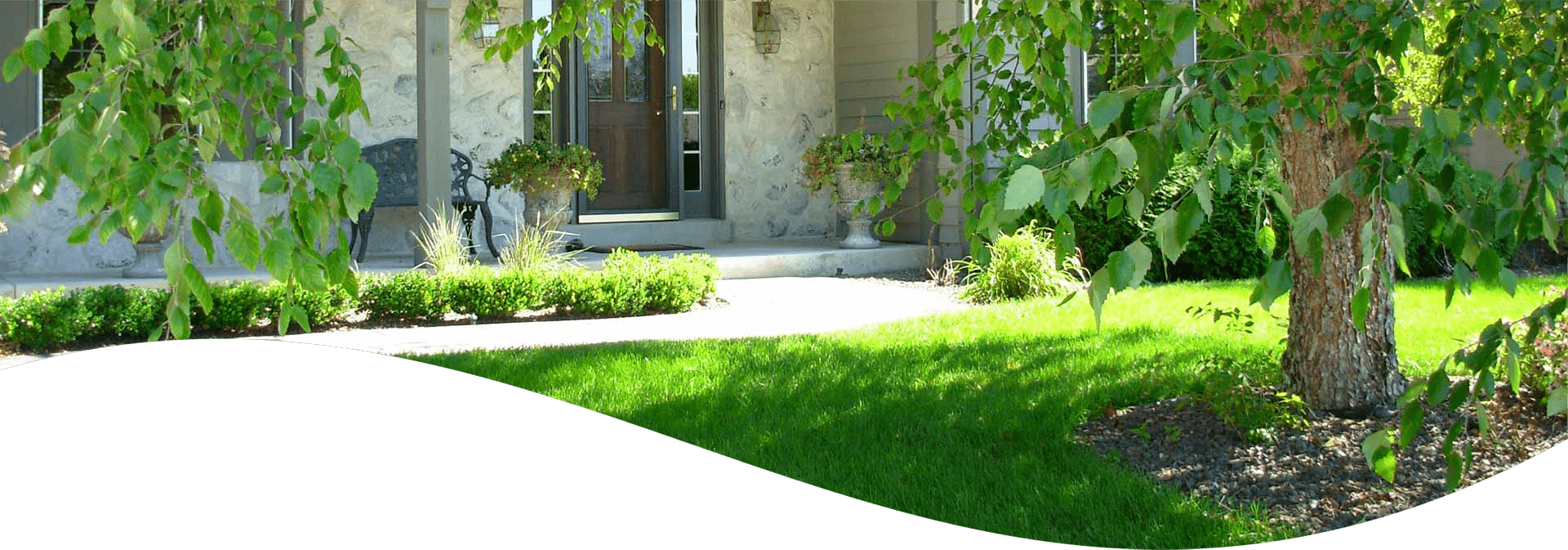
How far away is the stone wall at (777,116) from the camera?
10703 mm

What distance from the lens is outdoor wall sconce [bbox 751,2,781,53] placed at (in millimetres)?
10664

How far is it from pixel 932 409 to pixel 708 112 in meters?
6.21

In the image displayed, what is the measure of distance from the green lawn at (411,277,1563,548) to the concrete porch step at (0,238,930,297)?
2.39 meters

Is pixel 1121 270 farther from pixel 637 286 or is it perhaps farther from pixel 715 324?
pixel 637 286

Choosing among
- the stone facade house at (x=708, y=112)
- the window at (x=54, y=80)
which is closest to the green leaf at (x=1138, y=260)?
the stone facade house at (x=708, y=112)

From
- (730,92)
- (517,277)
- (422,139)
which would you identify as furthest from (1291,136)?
(730,92)

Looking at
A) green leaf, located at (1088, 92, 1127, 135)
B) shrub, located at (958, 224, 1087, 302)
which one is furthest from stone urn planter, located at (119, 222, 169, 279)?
green leaf, located at (1088, 92, 1127, 135)

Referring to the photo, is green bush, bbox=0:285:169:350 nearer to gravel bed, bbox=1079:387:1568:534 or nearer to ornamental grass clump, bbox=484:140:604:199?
ornamental grass clump, bbox=484:140:604:199

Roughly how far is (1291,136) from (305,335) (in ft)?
16.1

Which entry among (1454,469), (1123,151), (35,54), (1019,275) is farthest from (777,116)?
(1123,151)

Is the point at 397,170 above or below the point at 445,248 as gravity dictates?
above

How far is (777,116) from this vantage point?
10.9m

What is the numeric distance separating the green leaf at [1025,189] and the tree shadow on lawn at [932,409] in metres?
2.09

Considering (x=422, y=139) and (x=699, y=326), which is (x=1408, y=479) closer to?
(x=699, y=326)
